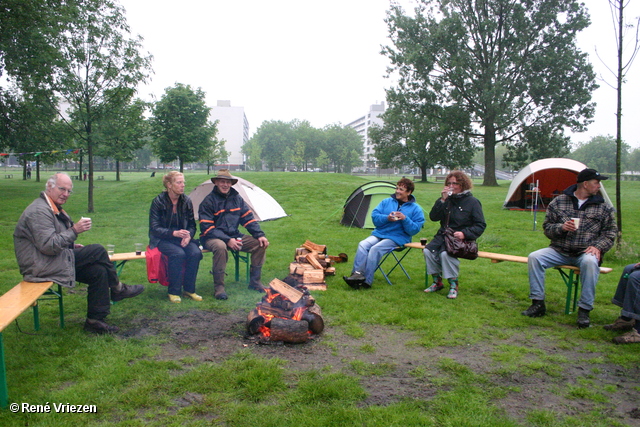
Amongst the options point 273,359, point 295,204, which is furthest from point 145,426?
point 295,204

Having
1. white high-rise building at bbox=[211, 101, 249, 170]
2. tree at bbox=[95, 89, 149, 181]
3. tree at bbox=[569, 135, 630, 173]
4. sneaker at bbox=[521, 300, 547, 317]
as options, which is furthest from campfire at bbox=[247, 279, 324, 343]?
white high-rise building at bbox=[211, 101, 249, 170]

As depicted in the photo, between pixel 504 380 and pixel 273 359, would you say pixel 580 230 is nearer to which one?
pixel 504 380

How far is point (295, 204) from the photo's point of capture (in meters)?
15.1

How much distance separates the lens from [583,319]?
4.27m

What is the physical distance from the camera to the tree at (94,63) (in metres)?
11.6

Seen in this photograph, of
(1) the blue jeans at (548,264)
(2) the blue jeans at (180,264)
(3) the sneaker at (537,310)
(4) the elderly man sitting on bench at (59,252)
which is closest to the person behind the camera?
(4) the elderly man sitting on bench at (59,252)

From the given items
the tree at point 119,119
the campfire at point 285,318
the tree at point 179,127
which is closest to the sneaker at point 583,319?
the campfire at point 285,318

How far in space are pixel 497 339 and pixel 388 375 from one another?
1.37 metres

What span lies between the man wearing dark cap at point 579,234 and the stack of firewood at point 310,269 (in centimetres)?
245

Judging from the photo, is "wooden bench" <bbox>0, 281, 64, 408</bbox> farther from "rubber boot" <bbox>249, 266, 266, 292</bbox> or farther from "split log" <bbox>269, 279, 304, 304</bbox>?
"rubber boot" <bbox>249, 266, 266, 292</bbox>

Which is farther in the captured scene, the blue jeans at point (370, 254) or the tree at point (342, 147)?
the tree at point (342, 147)

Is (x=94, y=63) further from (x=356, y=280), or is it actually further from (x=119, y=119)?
(x=356, y=280)

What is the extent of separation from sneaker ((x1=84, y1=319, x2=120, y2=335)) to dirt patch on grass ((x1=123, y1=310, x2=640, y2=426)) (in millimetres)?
121

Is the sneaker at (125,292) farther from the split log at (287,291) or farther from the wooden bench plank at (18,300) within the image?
the split log at (287,291)
